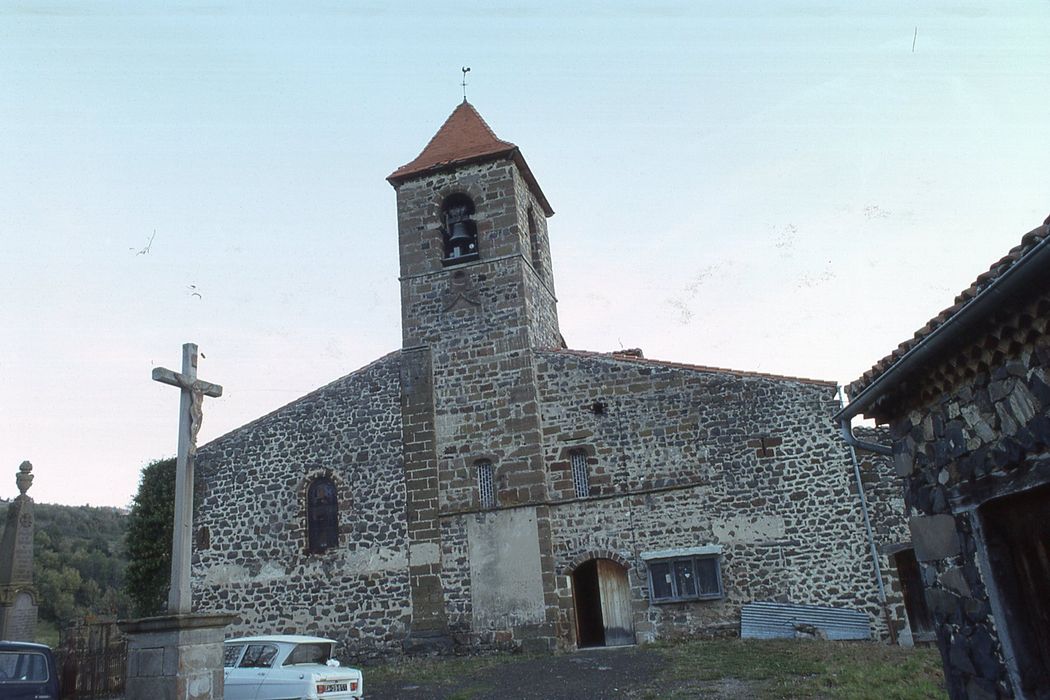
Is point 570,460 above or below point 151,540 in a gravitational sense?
above

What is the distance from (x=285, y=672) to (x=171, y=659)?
1.83 meters

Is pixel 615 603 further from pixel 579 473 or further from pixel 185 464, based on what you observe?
pixel 185 464

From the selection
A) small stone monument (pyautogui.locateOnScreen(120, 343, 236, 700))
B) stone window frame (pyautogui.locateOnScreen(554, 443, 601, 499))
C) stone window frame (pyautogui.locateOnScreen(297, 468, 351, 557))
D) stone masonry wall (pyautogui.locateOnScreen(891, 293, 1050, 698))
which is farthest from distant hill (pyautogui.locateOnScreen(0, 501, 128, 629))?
stone masonry wall (pyautogui.locateOnScreen(891, 293, 1050, 698))

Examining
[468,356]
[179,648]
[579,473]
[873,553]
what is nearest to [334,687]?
[179,648]

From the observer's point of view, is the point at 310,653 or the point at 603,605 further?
the point at 603,605

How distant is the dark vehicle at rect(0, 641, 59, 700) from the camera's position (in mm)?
7764

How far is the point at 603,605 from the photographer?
1519 centimetres

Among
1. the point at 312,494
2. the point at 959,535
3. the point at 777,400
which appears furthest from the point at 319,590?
the point at 959,535

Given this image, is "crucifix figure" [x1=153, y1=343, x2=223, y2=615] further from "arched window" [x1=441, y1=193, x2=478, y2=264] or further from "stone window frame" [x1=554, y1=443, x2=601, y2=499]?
"arched window" [x1=441, y1=193, x2=478, y2=264]

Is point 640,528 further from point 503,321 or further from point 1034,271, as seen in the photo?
point 1034,271

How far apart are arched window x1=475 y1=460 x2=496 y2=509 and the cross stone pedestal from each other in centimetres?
801

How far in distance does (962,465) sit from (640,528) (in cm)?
993

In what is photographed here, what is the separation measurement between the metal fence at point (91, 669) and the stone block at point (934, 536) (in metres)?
12.7

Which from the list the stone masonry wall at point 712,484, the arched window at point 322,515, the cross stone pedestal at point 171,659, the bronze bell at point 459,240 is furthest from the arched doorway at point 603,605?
the cross stone pedestal at point 171,659
